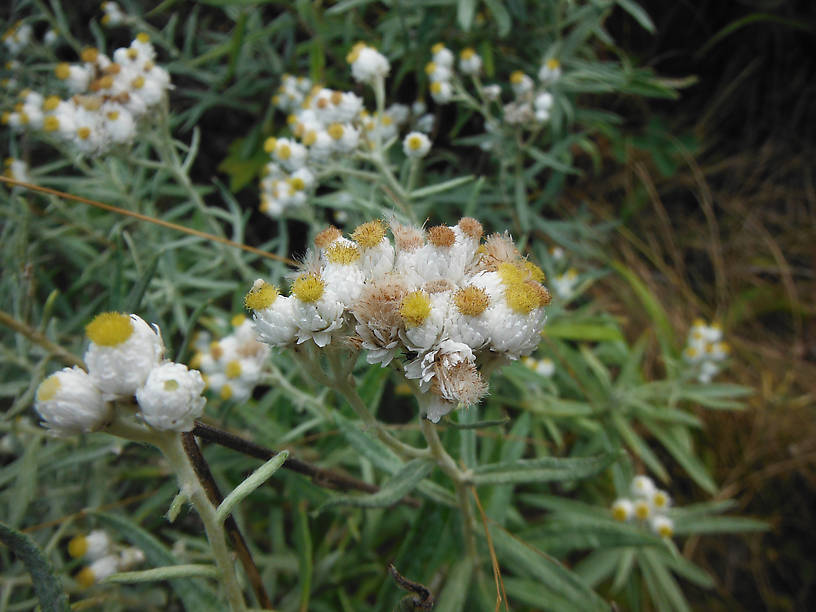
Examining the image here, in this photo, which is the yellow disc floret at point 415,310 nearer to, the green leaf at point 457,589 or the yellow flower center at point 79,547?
the green leaf at point 457,589

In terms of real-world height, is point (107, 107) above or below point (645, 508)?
above

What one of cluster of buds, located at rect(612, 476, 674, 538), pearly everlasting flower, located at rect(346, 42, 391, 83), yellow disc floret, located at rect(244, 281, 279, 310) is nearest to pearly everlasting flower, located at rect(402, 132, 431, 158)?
pearly everlasting flower, located at rect(346, 42, 391, 83)

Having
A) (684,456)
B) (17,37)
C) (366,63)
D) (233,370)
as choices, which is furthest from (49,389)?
(17,37)

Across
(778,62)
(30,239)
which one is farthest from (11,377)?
(778,62)

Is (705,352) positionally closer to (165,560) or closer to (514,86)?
(514,86)

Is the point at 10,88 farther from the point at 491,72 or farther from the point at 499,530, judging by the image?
the point at 499,530

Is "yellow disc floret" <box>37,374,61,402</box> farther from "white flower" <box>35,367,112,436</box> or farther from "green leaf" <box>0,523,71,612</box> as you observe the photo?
"green leaf" <box>0,523,71,612</box>
